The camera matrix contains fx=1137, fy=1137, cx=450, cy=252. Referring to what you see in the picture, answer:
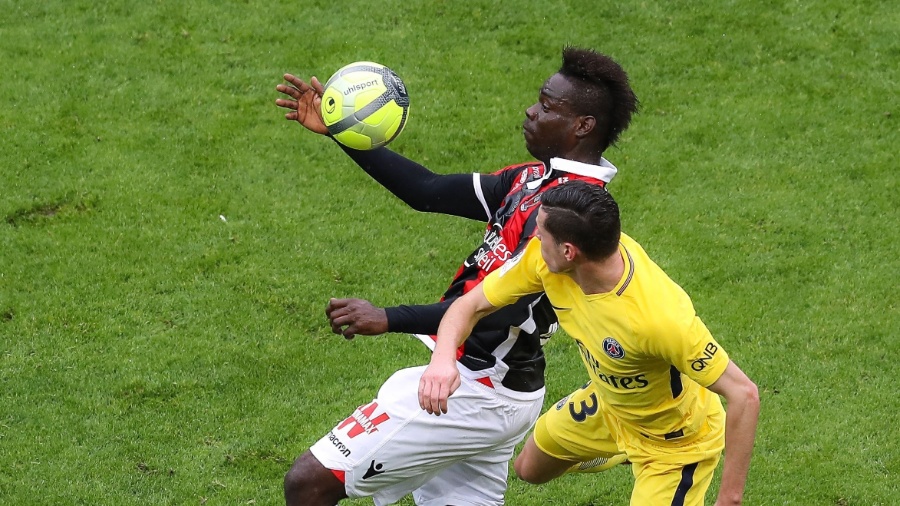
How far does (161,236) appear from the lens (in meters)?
9.76

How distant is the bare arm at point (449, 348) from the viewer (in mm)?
5176

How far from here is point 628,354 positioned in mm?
5414

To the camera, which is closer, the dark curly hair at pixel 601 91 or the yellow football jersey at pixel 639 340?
the yellow football jersey at pixel 639 340

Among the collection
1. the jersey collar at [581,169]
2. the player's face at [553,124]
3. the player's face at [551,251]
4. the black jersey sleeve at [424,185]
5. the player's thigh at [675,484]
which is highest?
the player's face at [553,124]

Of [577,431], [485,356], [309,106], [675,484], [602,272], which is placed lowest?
[577,431]

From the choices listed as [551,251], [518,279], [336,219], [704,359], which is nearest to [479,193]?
[518,279]

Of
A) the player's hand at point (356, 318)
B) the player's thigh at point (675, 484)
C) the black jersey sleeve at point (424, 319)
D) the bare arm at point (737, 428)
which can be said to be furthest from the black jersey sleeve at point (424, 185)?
the bare arm at point (737, 428)

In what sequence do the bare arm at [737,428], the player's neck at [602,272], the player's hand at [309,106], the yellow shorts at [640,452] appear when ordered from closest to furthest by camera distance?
Answer: the bare arm at [737,428]
the player's neck at [602,272]
the yellow shorts at [640,452]
the player's hand at [309,106]

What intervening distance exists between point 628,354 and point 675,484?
0.83m

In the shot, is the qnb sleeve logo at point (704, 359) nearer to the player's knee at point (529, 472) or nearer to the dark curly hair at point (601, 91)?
the dark curly hair at point (601, 91)

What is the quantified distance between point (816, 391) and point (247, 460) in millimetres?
4088

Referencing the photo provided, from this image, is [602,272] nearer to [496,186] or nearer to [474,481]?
[496,186]

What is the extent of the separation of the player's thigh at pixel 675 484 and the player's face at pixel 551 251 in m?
1.26

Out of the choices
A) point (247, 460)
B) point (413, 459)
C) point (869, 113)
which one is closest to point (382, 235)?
point (247, 460)
